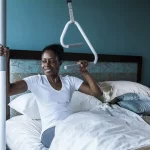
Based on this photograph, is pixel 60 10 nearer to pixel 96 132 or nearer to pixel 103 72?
pixel 103 72

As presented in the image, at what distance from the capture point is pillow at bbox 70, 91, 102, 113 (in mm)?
2061

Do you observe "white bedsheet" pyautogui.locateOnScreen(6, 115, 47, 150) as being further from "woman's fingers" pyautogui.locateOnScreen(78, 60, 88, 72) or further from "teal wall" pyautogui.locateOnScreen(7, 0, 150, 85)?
"teal wall" pyautogui.locateOnScreen(7, 0, 150, 85)

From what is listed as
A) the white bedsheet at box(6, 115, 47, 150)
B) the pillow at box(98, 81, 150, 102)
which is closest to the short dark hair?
the white bedsheet at box(6, 115, 47, 150)

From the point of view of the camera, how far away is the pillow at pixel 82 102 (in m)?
2.06

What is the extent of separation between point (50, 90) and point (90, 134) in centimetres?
51

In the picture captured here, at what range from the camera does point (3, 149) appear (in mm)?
1017

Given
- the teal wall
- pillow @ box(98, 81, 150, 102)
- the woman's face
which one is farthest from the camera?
pillow @ box(98, 81, 150, 102)

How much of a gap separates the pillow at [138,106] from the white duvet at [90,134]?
0.15 m

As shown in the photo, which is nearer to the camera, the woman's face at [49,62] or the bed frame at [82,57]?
the woman's face at [49,62]

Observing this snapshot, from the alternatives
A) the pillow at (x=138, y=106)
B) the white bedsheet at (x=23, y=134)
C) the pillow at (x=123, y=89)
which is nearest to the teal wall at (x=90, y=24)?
the pillow at (x=123, y=89)

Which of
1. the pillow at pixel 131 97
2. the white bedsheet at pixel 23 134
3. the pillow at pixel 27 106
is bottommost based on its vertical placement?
the white bedsheet at pixel 23 134

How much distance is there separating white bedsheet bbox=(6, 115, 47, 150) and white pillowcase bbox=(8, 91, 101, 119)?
6cm

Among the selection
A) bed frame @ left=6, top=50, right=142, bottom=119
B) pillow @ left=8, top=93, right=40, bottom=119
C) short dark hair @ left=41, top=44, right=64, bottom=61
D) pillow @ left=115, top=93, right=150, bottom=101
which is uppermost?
short dark hair @ left=41, top=44, right=64, bottom=61

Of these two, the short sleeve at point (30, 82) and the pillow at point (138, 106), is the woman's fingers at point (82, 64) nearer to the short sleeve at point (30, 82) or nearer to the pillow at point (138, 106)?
the short sleeve at point (30, 82)
